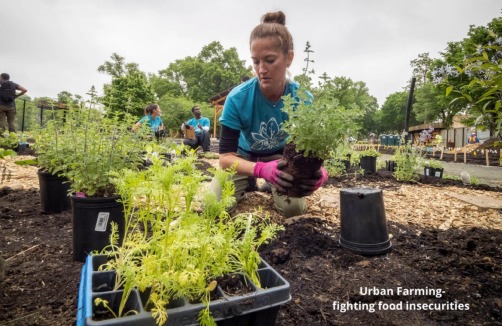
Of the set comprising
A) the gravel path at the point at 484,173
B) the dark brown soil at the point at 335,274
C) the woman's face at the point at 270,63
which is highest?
the woman's face at the point at 270,63

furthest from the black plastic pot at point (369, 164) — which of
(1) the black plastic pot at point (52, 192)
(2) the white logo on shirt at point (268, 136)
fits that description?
(1) the black plastic pot at point (52, 192)

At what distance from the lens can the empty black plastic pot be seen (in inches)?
84.0

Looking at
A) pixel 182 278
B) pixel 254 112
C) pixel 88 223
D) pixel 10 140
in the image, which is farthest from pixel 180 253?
pixel 10 140

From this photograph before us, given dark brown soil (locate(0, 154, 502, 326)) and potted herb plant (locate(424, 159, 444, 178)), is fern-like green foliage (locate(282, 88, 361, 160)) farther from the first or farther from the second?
potted herb plant (locate(424, 159, 444, 178))

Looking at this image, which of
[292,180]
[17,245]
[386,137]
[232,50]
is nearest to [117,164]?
[17,245]

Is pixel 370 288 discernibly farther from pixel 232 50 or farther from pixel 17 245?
pixel 232 50

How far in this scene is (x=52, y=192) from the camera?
2893mm

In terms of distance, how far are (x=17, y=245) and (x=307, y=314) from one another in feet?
7.54

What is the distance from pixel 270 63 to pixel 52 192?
256cm

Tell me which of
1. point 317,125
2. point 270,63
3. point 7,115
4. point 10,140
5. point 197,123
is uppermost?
point 197,123

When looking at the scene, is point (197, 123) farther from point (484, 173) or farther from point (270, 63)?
point (484, 173)

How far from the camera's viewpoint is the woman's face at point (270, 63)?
2.44 metres

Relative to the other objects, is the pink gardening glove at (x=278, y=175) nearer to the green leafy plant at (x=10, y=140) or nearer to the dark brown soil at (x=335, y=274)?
the dark brown soil at (x=335, y=274)

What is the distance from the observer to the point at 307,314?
145cm
